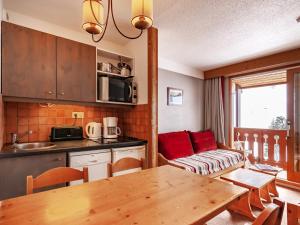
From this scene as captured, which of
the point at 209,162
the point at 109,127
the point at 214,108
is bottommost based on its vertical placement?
the point at 209,162

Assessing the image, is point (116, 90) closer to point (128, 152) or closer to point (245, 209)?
point (128, 152)

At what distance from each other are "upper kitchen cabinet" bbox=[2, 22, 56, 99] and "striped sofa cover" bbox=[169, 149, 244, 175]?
2.04 m

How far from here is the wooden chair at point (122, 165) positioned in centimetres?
137

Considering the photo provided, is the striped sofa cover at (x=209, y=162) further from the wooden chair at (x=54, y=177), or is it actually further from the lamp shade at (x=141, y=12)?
the lamp shade at (x=141, y=12)

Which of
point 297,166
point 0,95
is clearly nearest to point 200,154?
point 297,166

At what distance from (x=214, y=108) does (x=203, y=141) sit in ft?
3.13

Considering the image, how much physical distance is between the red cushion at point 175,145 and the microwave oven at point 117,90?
2.87ft

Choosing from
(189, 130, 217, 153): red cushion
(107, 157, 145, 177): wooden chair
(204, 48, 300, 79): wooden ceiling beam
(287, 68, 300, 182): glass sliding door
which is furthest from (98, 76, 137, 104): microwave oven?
(287, 68, 300, 182): glass sliding door

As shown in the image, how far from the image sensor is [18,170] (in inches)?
60.1

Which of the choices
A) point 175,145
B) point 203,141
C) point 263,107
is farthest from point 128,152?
point 263,107

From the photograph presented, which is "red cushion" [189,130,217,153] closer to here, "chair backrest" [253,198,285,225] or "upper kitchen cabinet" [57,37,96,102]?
"upper kitchen cabinet" [57,37,96,102]

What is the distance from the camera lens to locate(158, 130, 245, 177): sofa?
2.62 m

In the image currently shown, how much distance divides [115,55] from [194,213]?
7.71 feet

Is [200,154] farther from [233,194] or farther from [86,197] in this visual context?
[86,197]
